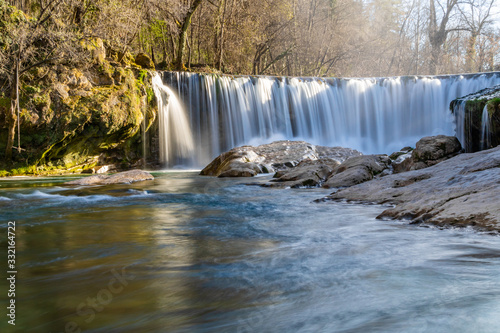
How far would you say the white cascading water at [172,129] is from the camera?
17.3 meters

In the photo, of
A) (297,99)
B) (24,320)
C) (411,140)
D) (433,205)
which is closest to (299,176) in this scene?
(433,205)

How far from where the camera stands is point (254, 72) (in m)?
28.2

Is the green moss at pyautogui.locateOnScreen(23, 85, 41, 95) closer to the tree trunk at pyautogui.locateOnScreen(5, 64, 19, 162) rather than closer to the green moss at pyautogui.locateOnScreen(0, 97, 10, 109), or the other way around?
the tree trunk at pyautogui.locateOnScreen(5, 64, 19, 162)

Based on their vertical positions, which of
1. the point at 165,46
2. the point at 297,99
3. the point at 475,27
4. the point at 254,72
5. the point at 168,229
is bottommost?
the point at 168,229

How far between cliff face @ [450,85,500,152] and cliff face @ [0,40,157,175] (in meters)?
11.5

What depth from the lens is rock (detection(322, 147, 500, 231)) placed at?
4.02 m

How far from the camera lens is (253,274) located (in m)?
2.92

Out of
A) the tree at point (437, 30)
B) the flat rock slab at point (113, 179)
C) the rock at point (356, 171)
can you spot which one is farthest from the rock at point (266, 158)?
the tree at point (437, 30)

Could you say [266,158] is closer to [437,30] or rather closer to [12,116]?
[12,116]

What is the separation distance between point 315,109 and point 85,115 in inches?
470

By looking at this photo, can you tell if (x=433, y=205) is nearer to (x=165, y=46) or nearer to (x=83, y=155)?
(x=83, y=155)

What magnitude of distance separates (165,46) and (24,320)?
26633mm

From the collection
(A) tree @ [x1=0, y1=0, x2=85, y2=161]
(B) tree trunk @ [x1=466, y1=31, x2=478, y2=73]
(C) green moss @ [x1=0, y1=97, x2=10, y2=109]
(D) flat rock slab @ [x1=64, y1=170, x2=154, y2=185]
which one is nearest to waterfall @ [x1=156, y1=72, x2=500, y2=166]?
(A) tree @ [x1=0, y1=0, x2=85, y2=161]

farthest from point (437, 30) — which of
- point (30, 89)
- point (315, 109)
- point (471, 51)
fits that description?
point (30, 89)
